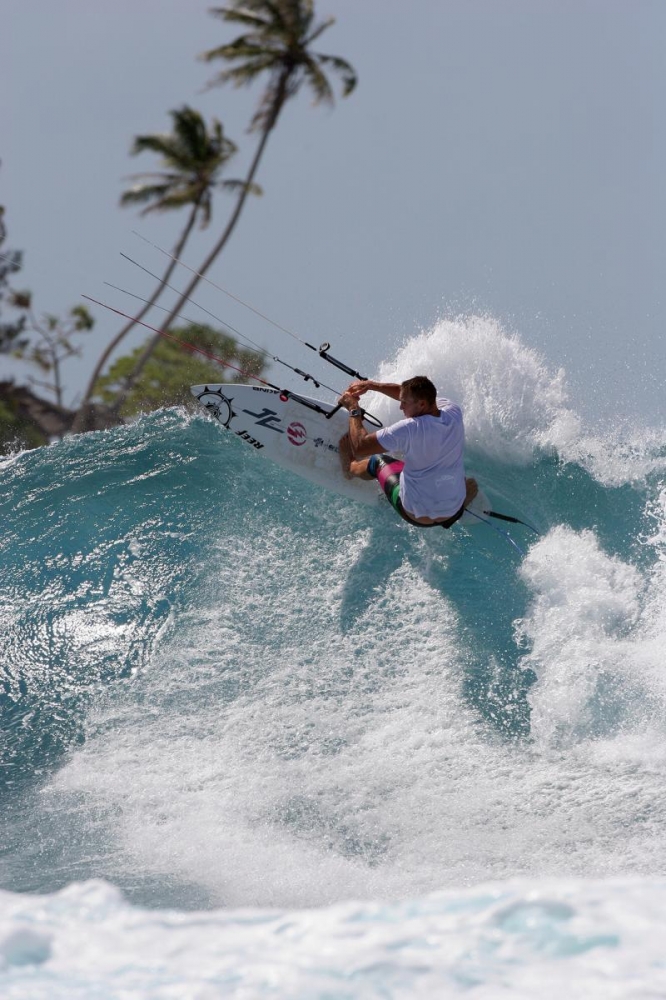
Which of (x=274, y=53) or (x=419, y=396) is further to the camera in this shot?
(x=274, y=53)

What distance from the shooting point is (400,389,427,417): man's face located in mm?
5980

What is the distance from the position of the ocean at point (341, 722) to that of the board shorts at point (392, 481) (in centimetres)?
42

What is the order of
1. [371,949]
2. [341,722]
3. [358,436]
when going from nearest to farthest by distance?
[371,949]
[341,722]
[358,436]

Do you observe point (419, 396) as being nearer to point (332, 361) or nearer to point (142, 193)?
point (332, 361)

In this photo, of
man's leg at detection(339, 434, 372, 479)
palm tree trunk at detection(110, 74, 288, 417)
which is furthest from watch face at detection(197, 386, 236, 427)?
palm tree trunk at detection(110, 74, 288, 417)

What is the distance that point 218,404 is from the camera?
27.0 feet

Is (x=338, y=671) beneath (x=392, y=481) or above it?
beneath

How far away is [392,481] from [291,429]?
135 cm

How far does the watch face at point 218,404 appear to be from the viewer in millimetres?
8195

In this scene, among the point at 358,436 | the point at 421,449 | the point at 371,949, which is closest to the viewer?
the point at 371,949

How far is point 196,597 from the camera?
7.21 m

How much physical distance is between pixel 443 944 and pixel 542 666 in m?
3.34

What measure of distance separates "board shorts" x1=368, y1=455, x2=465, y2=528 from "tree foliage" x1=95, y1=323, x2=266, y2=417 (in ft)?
80.6

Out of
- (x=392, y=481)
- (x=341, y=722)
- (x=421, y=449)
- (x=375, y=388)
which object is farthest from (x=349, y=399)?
(x=341, y=722)
